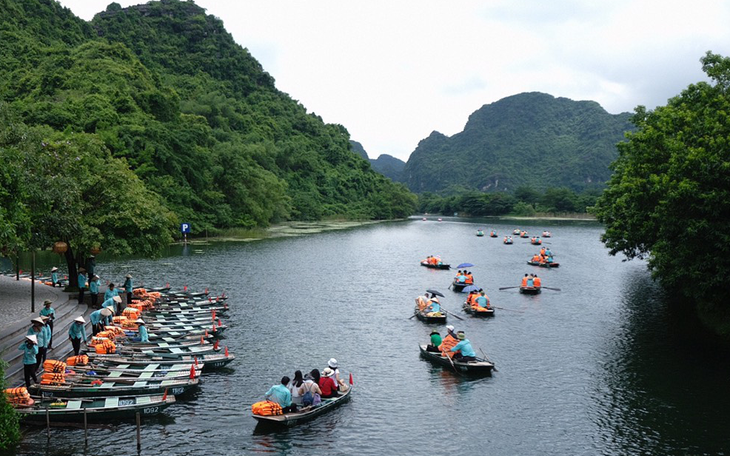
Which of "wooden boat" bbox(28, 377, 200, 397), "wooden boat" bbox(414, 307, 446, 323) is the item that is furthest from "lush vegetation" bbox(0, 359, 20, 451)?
"wooden boat" bbox(414, 307, 446, 323)

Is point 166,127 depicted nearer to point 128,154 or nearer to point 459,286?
point 128,154

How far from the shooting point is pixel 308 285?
162 feet

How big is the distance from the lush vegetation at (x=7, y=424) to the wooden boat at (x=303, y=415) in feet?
24.3

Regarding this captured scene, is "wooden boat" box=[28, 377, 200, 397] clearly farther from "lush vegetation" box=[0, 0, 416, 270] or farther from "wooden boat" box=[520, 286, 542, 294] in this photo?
"wooden boat" box=[520, 286, 542, 294]

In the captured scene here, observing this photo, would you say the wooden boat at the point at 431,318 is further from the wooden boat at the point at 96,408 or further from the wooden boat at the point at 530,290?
the wooden boat at the point at 96,408

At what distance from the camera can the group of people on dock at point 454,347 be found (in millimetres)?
26281

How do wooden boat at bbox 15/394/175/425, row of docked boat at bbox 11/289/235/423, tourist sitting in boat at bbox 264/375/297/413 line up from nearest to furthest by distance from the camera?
wooden boat at bbox 15/394/175/425 < row of docked boat at bbox 11/289/235/423 < tourist sitting in boat at bbox 264/375/297/413

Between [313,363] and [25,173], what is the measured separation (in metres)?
A: 16.7

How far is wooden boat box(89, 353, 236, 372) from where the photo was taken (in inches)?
912

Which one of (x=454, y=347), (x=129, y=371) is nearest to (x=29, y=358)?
(x=129, y=371)

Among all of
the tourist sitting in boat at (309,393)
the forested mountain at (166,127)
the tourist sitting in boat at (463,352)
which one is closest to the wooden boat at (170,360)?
the tourist sitting in boat at (309,393)

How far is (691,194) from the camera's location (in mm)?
26781

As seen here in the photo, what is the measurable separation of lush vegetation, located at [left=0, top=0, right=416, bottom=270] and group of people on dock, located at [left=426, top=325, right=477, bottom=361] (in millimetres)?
19461

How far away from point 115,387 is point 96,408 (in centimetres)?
159
